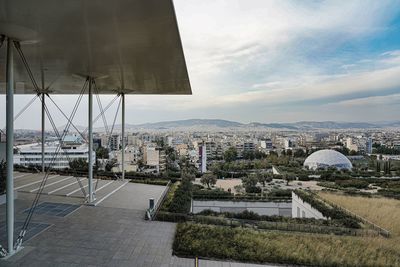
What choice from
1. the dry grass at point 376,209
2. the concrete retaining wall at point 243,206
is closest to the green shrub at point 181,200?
the concrete retaining wall at point 243,206

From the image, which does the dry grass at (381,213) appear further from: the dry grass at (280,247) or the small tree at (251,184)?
the small tree at (251,184)

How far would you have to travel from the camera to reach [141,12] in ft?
16.1

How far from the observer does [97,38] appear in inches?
248

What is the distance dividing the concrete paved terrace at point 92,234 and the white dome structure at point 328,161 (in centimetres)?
4347

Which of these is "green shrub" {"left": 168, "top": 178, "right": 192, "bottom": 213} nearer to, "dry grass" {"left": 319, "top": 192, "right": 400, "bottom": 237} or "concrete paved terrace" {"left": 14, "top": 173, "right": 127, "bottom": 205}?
"concrete paved terrace" {"left": 14, "top": 173, "right": 127, "bottom": 205}

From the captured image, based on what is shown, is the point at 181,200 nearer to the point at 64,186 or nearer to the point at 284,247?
the point at 284,247

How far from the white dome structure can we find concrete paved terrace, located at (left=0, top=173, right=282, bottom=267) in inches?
1711

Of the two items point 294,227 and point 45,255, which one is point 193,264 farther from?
point 294,227

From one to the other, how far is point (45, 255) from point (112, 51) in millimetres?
5041

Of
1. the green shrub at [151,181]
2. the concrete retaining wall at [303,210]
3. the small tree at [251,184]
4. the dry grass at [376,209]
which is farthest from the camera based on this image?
the small tree at [251,184]

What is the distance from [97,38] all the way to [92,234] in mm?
5150

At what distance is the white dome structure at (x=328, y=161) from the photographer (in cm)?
4878

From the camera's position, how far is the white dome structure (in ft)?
160

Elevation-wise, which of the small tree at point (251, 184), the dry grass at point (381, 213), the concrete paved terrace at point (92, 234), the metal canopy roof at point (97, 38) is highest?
the metal canopy roof at point (97, 38)
